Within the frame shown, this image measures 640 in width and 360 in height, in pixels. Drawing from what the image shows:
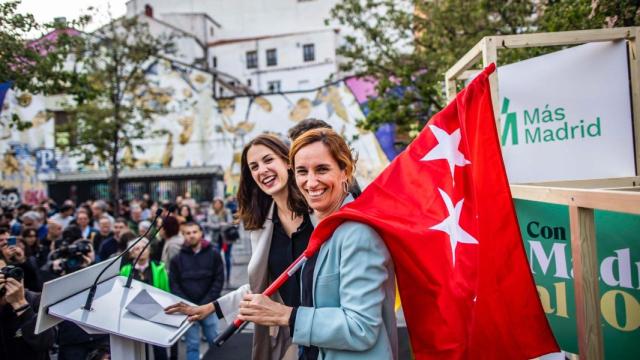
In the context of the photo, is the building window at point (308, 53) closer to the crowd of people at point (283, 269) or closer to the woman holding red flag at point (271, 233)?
the crowd of people at point (283, 269)

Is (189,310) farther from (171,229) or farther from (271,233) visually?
(171,229)

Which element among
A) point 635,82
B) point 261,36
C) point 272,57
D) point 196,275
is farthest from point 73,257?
point 261,36

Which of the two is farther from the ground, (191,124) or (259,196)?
(191,124)

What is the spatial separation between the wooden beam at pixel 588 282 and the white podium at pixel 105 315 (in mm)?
1953

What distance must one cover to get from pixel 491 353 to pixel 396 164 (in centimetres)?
90

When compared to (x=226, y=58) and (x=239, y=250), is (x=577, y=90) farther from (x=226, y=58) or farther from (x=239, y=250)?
(x=226, y=58)

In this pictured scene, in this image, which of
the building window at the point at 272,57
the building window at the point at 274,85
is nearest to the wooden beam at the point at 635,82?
A: the building window at the point at 274,85

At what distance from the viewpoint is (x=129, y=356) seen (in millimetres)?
2523

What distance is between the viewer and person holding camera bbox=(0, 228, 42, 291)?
13.9 ft

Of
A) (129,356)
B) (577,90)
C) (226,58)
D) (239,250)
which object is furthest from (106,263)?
(226,58)

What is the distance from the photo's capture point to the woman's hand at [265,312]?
6.07ft

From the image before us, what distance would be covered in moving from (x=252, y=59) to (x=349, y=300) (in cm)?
3479

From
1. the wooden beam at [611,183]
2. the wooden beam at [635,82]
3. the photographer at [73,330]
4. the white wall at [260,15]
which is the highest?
the white wall at [260,15]

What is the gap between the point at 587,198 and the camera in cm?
205
